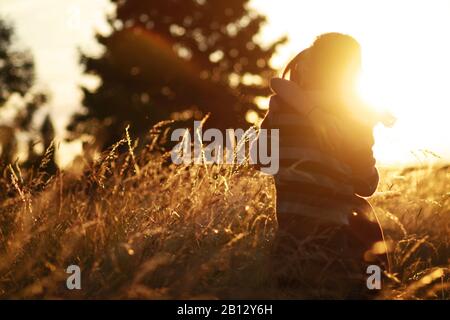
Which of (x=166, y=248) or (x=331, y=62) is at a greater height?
(x=331, y=62)

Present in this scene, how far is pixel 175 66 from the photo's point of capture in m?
21.5

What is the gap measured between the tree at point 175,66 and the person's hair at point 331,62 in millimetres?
16573

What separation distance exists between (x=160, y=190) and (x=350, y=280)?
1.54m

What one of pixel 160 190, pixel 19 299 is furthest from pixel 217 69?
pixel 19 299
